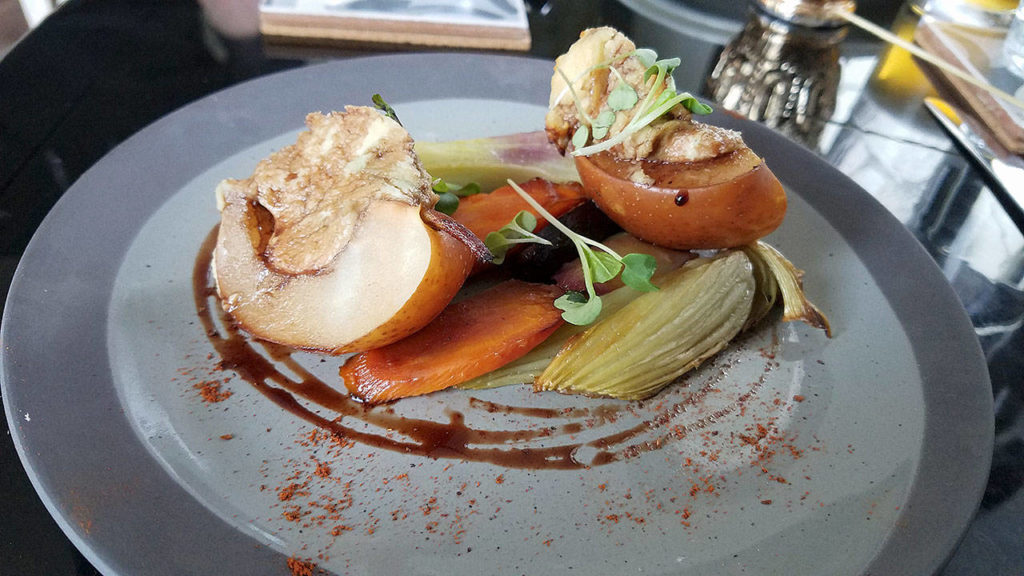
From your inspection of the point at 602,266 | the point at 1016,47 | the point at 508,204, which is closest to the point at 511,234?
the point at 508,204

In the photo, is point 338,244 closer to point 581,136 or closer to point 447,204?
point 447,204

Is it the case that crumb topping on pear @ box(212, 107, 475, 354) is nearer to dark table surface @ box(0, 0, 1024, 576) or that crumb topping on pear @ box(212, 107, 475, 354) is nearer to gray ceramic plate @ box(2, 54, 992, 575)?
gray ceramic plate @ box(2, 54, 992, 575)

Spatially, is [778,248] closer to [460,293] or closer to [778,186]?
[778,186]

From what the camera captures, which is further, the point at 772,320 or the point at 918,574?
the point at 772,320

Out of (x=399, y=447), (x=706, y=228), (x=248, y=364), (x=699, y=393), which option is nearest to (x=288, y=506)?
(x=399, y=447)

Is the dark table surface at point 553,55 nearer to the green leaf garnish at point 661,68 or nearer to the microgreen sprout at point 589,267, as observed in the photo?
the microgreen sprout at point 589,267
